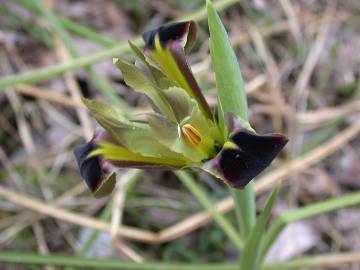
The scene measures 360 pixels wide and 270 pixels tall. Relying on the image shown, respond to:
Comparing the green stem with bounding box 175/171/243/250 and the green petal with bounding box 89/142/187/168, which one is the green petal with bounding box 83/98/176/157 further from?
the green stem with bounding box 175/171/243/250

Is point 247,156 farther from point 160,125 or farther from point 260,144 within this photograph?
point 160,125

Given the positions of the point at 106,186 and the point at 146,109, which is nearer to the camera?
the point at 106,186

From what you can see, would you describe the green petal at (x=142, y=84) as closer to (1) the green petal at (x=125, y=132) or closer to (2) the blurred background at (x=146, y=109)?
(1) the green petal at (x=125, y=132)

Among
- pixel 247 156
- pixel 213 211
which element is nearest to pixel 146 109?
pixel 213 211

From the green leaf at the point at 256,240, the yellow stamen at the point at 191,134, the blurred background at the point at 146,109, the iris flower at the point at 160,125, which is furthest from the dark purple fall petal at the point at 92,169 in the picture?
the blurred background at the point at 146,109

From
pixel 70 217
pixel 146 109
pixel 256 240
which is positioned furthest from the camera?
pixel 146 109

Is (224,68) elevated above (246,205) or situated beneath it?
elevated above

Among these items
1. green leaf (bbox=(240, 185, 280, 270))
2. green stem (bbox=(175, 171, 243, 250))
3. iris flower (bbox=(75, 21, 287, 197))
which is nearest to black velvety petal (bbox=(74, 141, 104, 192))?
iris flower (bbox=(75, 21, 287, 197))
